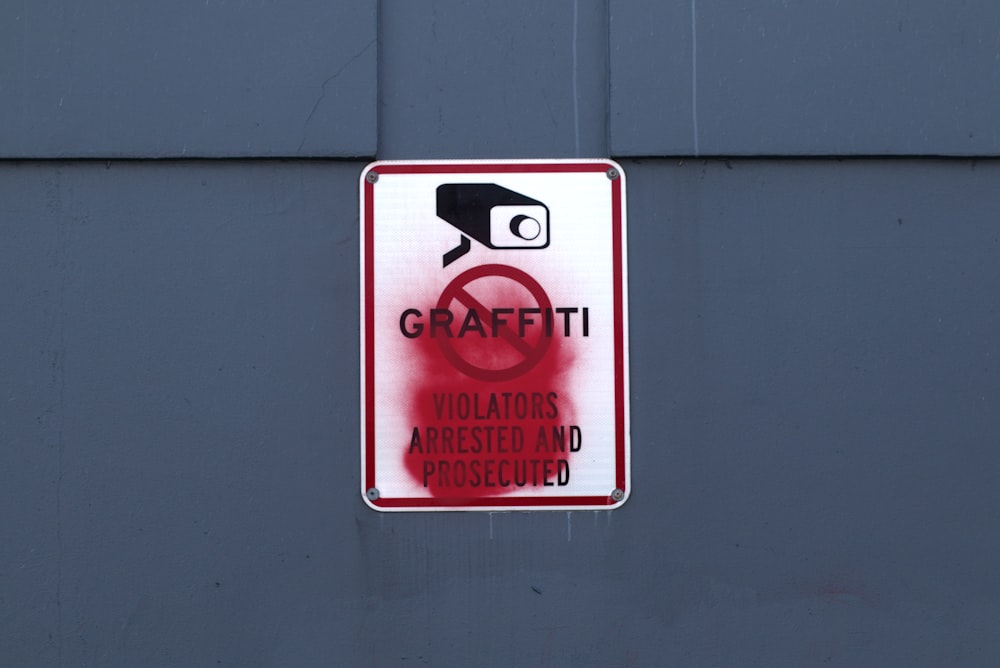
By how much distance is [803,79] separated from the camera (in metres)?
2.07

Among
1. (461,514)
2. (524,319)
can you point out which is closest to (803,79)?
(524,319)

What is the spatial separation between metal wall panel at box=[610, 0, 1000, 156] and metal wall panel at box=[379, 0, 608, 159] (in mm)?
101

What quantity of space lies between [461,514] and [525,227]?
24.0 inches

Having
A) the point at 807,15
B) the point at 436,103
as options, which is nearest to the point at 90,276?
the point at 436,103

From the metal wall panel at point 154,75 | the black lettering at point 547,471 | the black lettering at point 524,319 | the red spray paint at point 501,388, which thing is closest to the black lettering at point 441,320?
the red spray paint at point 501,388

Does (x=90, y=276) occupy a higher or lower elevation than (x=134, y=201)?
lower

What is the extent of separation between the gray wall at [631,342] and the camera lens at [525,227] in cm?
15

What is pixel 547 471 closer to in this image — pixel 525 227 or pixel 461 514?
pixel 461 514

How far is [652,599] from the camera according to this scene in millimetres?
2039

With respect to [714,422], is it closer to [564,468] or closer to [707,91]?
[564,468]

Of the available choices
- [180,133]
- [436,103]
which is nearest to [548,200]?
[436,103]

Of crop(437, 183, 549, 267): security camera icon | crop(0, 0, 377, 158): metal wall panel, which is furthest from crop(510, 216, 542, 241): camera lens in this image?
crop(0, 0, 377, 158): metal wall panel

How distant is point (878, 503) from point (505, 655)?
0.83 m

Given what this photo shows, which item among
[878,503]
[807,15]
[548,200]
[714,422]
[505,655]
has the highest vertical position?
[807,15]
